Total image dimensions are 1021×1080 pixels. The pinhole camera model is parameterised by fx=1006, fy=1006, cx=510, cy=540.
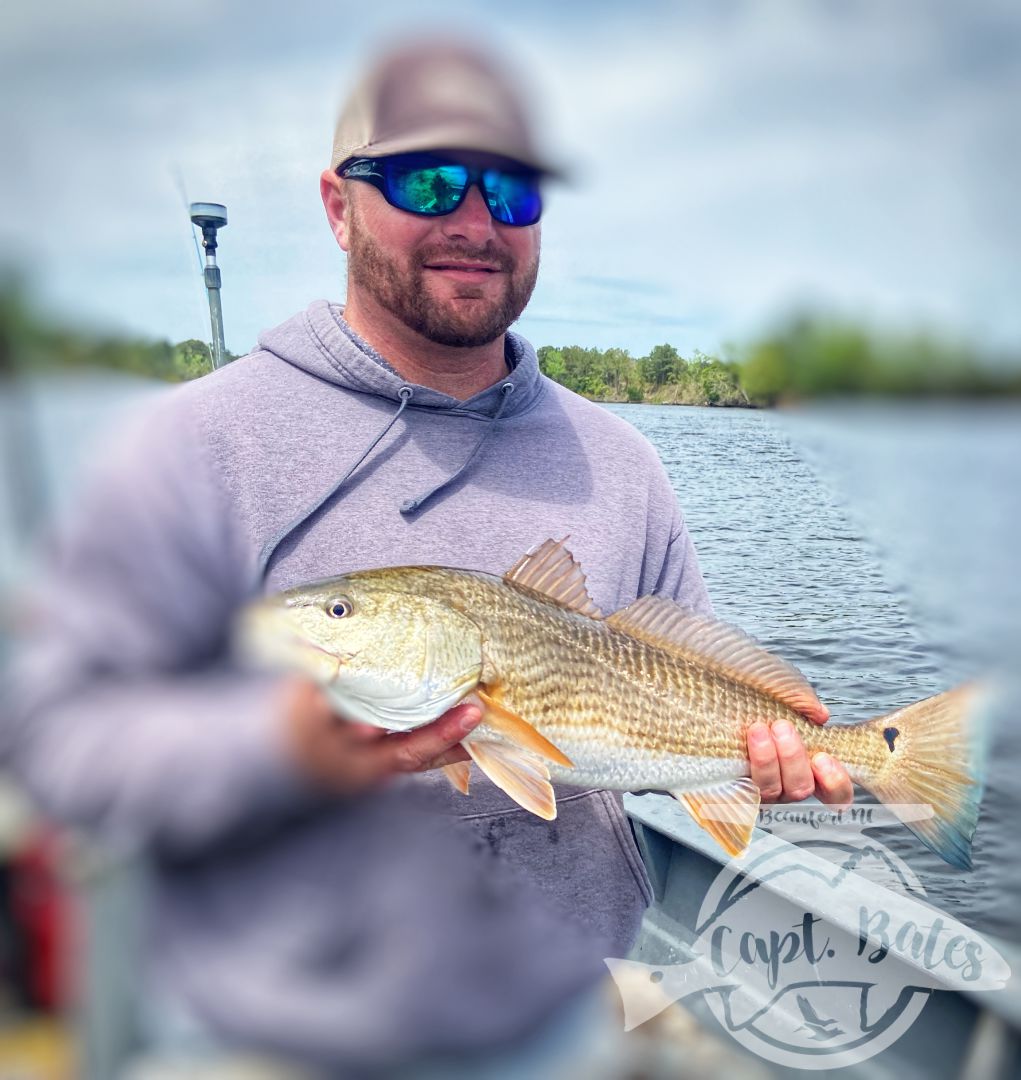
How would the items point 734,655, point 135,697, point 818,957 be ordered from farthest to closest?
point 818,957 < point 734,655 < point 135,697

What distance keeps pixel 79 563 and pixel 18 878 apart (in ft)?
0.56

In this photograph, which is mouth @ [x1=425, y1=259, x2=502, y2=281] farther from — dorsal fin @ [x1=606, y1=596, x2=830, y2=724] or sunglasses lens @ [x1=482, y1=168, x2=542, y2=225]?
dorsal fin @ [x1=606, y1=596, x2=830, y2=724]

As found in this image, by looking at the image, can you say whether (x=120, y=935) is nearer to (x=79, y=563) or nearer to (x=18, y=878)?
(x=18, y=878)

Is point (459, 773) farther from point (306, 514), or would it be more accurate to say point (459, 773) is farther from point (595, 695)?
point (306, 514)

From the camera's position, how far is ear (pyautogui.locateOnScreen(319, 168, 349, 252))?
2395 mm

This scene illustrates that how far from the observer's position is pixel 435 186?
6.05 feet

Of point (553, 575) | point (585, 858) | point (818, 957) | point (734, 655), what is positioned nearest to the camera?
point (553, 575)

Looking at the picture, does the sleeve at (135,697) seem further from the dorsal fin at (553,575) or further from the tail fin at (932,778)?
the tail fin at (932,778)

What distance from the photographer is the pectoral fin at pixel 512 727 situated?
1.99 meters

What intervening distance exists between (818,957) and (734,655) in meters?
1.51

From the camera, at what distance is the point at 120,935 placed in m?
0.54

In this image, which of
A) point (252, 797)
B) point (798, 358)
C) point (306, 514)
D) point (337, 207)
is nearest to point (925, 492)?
point (798, 358)

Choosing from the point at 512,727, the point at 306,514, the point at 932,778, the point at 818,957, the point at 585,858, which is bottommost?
the point at 818,957

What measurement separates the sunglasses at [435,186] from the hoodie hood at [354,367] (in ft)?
1.75
